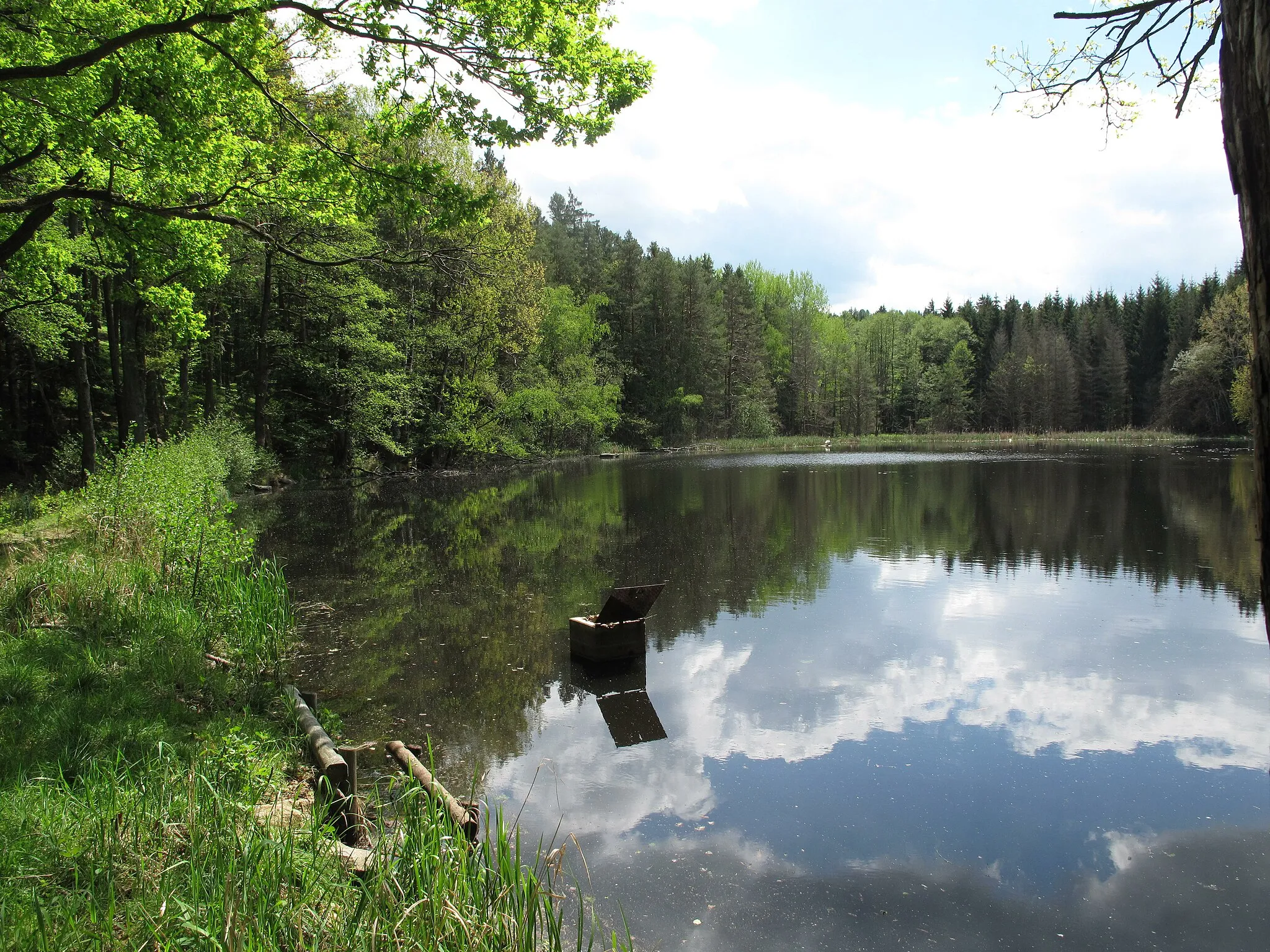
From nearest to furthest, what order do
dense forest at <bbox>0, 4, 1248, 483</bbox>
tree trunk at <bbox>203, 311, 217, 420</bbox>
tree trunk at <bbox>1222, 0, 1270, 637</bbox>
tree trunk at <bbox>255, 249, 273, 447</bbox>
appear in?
tree trunk at <bbox>1222, 0, 1270, 637</bbox> < dense forest at <bbox>0, 4, 1248, 483</bbox> < tree trunk at <bbox>203, 311, 217, 420</bbox> < tree trunk at <bbox>255, 249, 273, 447</bbox>

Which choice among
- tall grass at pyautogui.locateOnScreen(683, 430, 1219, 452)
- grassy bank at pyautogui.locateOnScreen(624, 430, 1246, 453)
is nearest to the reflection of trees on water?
grassy bank at pyautogui.locateOnScreen(624, 430, 1246, 453)

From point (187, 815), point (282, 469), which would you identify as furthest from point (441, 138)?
point (187, 815)

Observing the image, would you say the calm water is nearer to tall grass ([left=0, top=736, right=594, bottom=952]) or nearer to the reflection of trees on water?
the reflection of trees on water

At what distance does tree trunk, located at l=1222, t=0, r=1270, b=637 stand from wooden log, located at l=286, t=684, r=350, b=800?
4669 millimetres

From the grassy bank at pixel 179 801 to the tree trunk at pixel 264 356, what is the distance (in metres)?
18.7

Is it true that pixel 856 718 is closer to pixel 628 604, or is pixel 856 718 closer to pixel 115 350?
pixel 628 604

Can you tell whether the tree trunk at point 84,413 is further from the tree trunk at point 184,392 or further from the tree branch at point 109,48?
the tree branch at point 109,48

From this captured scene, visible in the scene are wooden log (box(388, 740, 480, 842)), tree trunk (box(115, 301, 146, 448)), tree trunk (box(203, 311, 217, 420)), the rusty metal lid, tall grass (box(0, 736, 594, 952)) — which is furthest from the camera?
tree trunk (box(203, 311, 217, 420))

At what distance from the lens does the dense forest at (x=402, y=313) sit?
7.91 meters

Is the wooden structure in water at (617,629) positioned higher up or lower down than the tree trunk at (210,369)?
lower down

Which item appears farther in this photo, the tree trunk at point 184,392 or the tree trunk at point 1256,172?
the tree trunk at point 184,392

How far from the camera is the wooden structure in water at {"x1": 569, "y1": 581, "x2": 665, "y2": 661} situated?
9156 mm

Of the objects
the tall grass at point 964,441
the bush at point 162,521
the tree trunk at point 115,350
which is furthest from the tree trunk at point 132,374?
the tall grass at point 964,441

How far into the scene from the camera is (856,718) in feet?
25.5
